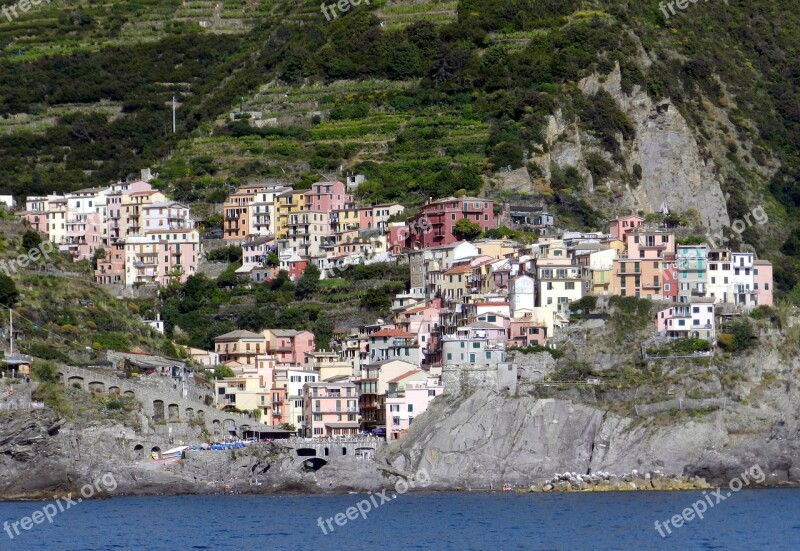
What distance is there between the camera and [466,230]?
116 m

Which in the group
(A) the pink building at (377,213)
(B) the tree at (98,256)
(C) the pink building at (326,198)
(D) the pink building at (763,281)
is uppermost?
(C) the pink building at (326,198)

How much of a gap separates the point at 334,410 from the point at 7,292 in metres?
18.6

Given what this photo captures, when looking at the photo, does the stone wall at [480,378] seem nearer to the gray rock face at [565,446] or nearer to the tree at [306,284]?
the gray rock face at [565,446]

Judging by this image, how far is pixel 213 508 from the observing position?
297 ft

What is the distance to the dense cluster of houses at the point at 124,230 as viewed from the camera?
122 meters

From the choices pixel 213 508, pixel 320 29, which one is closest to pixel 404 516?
pixel 213 508

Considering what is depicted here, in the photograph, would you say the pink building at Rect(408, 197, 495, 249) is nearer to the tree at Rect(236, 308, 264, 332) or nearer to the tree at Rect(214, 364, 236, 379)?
the tree at Rect(236, 308, 264, 332)

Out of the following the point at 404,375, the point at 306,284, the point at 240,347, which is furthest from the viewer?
the point at 306,284

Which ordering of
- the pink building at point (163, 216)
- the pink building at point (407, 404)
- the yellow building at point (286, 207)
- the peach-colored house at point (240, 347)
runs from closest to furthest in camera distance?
the pink building at point (407, 404) → the peach-colored house at point (240, 347) → the yellow building at point (286, 207) → the pink building at point (163, 216)

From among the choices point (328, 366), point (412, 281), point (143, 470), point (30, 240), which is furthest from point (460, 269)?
point (30, 240)

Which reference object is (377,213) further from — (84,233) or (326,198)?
(84,233)

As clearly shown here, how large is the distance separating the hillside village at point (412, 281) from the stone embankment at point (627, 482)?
235 inches

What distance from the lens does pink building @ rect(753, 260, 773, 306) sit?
348 feet

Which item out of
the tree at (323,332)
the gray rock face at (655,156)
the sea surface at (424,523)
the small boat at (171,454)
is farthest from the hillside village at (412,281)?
the sea surface at (424,523)
